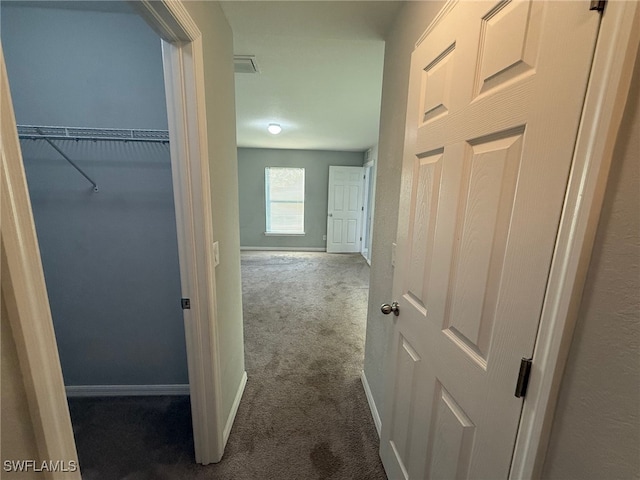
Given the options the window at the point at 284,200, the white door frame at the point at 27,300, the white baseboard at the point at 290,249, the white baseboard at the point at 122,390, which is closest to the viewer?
the white door frame at the point at 27,300

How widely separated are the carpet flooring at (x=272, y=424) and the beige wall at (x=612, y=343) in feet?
4.03

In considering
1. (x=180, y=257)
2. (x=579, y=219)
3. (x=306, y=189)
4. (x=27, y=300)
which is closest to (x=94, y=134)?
(x=180, y=257)

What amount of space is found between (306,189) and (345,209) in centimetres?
100

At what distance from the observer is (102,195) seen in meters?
1.57

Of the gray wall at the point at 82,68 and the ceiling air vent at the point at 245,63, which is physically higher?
the ceiling air vent at the point at 245,63

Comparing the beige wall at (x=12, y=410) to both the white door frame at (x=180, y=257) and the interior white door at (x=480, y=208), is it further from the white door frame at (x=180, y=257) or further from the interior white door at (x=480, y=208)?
the interior white door at (x=480, y=208)

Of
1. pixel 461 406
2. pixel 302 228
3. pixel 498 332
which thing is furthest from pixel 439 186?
pixel 302 228

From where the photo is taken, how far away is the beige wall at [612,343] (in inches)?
16.1

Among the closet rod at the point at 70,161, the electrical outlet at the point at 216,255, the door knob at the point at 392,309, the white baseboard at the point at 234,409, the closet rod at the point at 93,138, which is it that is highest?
the closet rod at the point at 93,138

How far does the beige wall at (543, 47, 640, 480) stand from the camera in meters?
0.41

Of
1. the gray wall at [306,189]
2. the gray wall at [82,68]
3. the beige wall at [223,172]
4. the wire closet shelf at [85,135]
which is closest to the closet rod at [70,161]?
the wire closet shelf at [85,135]

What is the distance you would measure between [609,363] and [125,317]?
7.38ft
